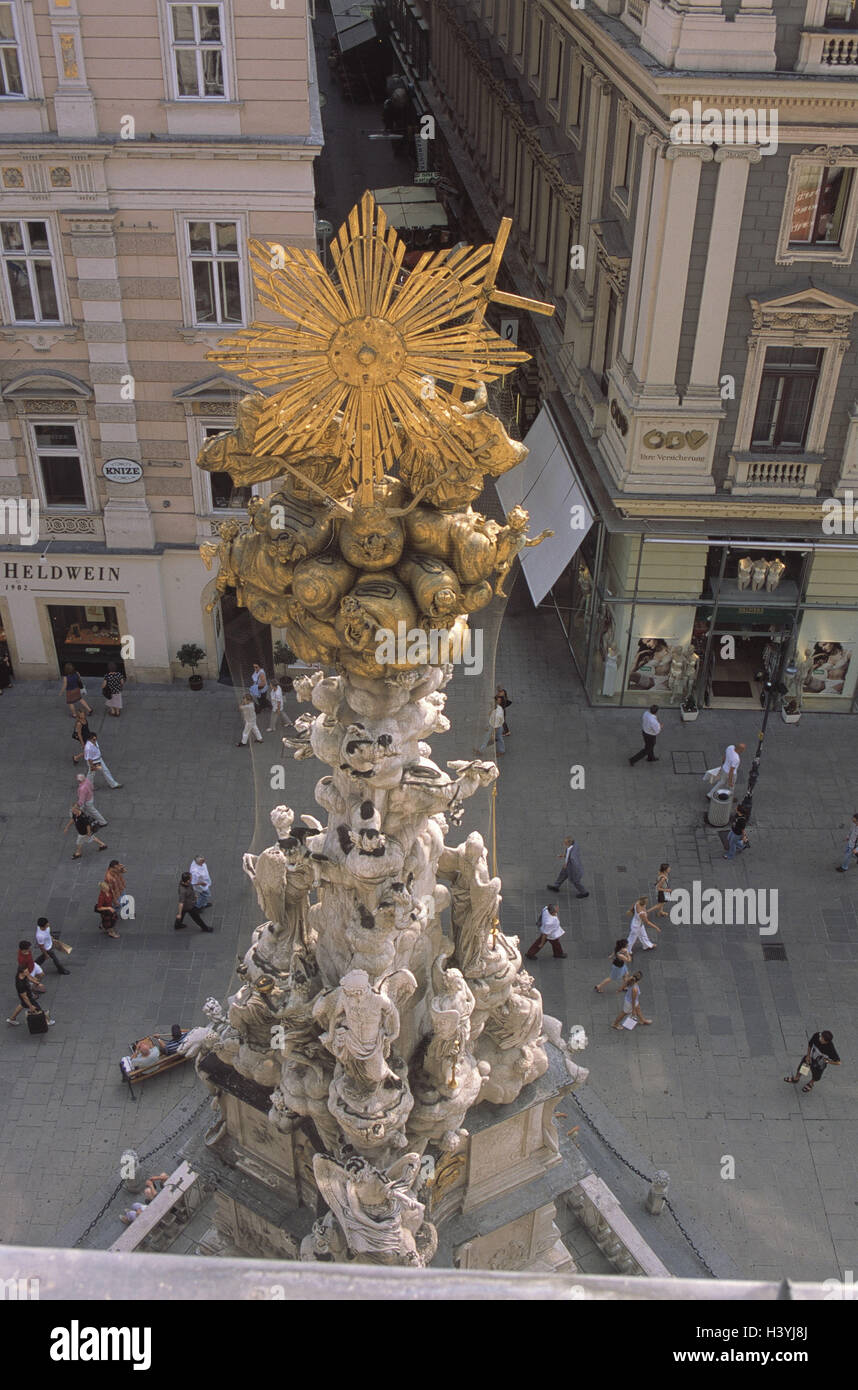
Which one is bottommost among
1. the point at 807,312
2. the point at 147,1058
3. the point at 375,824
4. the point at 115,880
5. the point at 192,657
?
the point at 192,657

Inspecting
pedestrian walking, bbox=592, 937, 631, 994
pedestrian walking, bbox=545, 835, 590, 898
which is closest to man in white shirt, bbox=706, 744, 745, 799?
pedestrian walking, bbox=545, 835, 590, 898

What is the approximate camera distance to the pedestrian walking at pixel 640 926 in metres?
25.8

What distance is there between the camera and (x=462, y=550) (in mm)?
10203

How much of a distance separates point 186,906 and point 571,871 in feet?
25.0

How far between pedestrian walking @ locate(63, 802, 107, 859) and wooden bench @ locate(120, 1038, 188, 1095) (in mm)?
6335

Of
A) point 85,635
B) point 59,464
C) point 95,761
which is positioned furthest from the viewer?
point 85,635

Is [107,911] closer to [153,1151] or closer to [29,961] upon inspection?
[29,961]

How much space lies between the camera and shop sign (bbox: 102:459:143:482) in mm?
30797

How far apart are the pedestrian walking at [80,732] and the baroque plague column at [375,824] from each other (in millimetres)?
17064

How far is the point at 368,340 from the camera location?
361 inches

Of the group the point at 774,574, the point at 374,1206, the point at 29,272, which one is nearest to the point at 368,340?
the point at 374,1206

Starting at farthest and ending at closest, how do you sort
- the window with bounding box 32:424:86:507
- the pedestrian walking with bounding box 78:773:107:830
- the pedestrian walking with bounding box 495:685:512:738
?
the pedestrian walking with bounding box 495:685:512:738 < the window with bounding box 32:424:86:507 < the pedestrian walking with bounding box 78:773:107:830

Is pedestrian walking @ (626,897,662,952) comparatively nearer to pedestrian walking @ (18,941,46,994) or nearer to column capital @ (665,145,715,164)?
pedestrian walking @ (18,941,46,994)

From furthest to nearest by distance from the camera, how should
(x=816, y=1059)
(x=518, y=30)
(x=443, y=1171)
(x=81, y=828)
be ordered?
1. (x=518, y=30)
2. (x=81, y=828)
3. (x=816, y=1059)
4. (x=443, y=1171)
